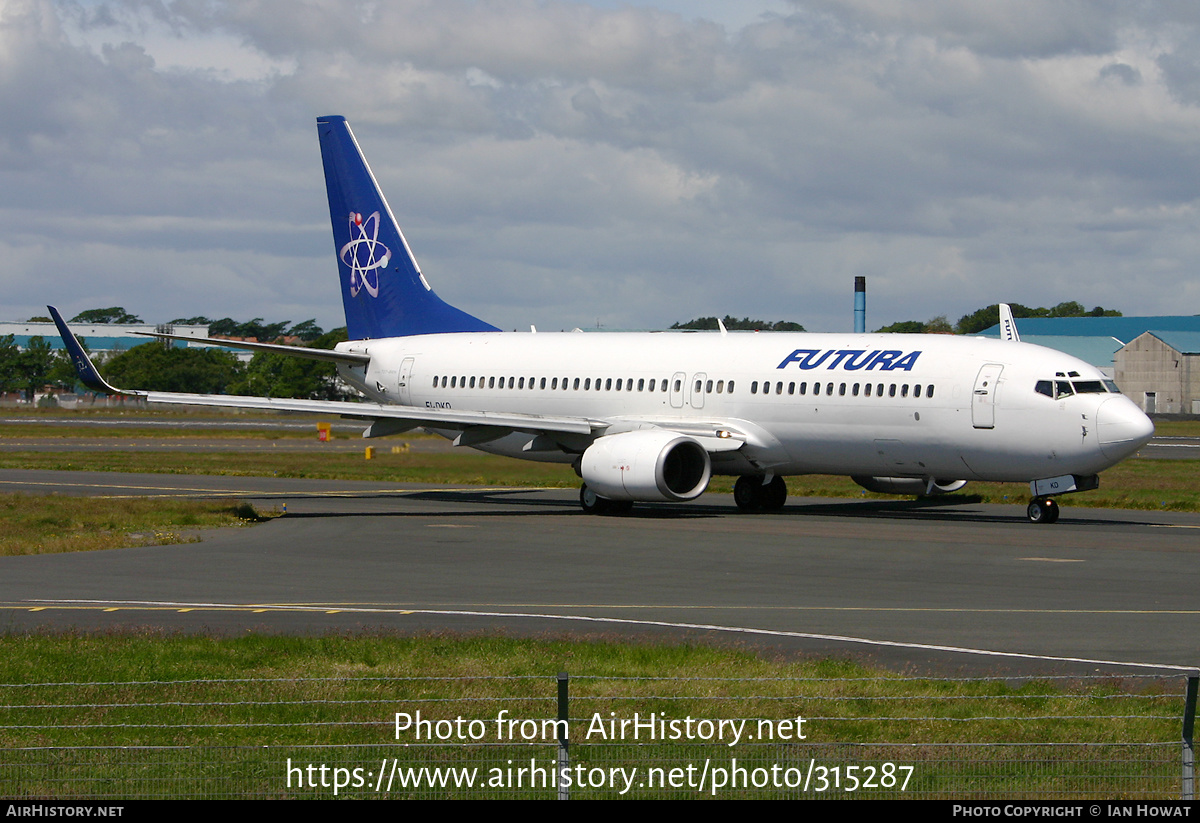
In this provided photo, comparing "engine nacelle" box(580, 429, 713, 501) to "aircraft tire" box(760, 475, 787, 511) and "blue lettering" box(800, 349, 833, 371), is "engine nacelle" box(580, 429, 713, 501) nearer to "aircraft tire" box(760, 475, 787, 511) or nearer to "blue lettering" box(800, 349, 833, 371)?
"aircraft tire" box(760, 475, 787, 511)

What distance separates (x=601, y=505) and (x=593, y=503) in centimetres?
38

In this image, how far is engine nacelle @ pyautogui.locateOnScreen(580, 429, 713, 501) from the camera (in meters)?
38.7

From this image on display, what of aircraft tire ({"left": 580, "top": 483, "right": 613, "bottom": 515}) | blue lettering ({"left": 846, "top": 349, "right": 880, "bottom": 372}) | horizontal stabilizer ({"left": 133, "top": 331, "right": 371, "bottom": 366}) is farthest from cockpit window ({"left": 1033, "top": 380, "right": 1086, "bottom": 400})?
horizontal stabilizer ({"left": 133, "top": 331, "right": 371, "bottom": 366})

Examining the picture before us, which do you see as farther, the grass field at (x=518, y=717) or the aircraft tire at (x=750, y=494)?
the aircraft tire at (x=750, y=494)

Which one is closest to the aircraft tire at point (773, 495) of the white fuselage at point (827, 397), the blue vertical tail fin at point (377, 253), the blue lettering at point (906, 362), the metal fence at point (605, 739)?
the white fuselage at point (827, 397)

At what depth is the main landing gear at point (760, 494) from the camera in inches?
1681

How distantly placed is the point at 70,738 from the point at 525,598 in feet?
36.4

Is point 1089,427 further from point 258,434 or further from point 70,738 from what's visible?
point 258,434

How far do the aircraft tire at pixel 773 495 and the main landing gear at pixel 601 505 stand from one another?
3.87 metres

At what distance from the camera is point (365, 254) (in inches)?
2056

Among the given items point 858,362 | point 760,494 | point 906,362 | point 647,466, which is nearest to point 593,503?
point 647,466

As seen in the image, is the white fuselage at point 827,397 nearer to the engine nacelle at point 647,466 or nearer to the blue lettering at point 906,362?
the blue lettering at point 906,362
